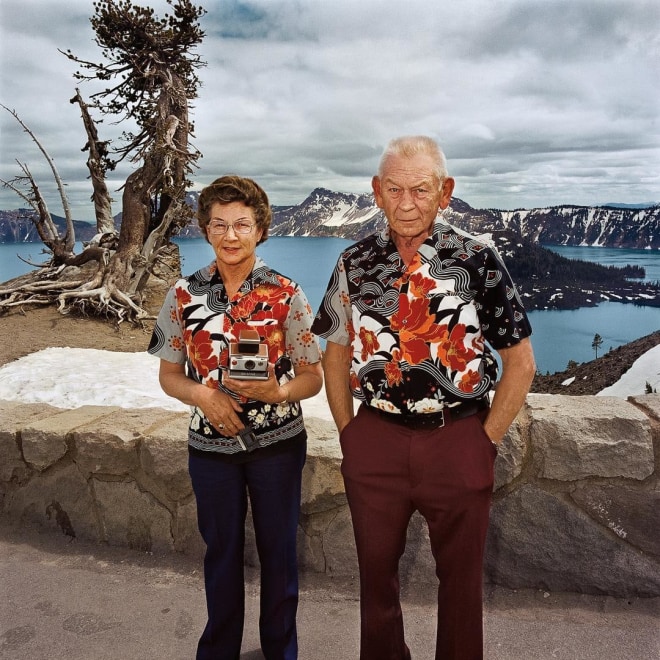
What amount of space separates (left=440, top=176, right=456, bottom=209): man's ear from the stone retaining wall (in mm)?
1176

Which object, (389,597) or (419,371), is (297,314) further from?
(389,597)

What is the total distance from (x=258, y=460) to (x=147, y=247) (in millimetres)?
12790

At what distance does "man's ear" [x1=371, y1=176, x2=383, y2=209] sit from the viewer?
2096mm

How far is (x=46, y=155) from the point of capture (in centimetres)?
1455

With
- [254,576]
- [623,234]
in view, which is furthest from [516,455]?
[623,234]

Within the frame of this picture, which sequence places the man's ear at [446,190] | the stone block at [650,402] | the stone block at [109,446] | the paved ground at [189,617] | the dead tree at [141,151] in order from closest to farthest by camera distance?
the man's ear at [446,190] → the paved ground at [189,617] → the stone block at [650,402] → the stone block at [109,446] → the dead tree at [141,151]

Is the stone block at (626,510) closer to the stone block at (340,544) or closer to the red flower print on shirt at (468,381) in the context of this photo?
the stone block at (340,544)

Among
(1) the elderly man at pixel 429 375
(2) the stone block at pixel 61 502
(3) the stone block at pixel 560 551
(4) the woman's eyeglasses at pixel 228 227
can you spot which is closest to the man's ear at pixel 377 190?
(1) the elderly man at pixel 429 375

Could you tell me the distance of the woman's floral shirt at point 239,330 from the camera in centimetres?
223

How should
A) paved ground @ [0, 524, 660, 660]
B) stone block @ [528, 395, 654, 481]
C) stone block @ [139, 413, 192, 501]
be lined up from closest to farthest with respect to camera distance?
paved ground @ [0, 524, 660, 660], stone block @ [528, 395, 654, 481], stone block @ [139, 413, 192, 501]

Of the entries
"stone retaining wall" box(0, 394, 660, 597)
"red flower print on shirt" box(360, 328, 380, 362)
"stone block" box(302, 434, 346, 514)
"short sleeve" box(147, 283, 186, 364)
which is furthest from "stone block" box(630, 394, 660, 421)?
"short sleeve" box(147, 283, 186, 364)

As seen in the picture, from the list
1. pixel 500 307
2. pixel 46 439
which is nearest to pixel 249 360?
pixel 500 307

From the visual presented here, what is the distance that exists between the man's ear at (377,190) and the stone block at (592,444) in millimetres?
1294

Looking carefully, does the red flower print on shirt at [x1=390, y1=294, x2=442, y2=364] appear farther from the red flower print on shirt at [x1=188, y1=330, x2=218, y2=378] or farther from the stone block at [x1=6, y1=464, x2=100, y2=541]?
the stone block at [x1=6, y1=464, x2=100, y2=541]
